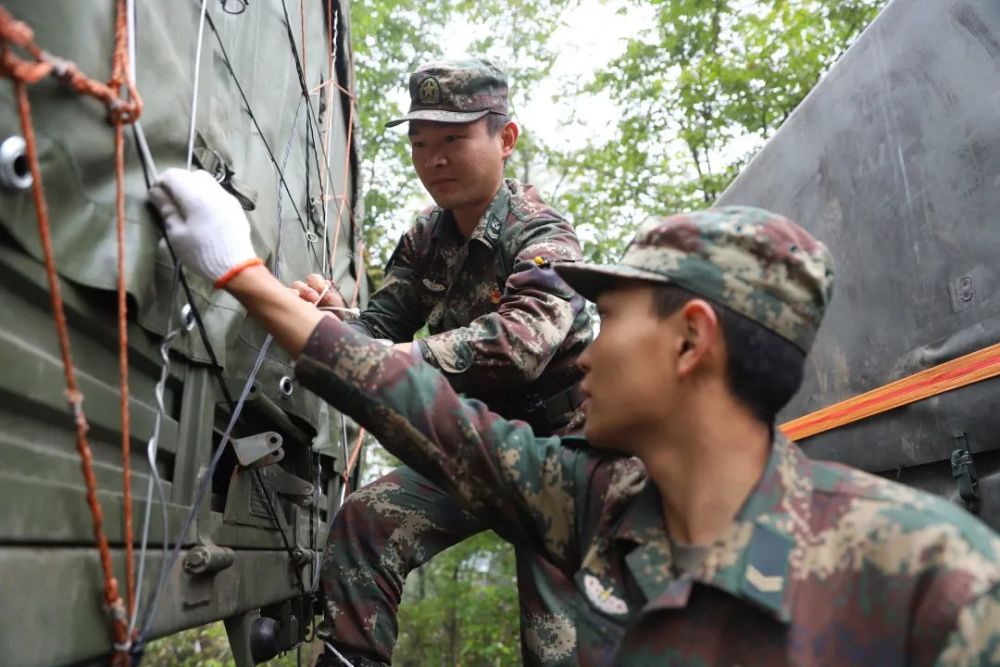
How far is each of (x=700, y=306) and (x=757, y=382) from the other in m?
0.16

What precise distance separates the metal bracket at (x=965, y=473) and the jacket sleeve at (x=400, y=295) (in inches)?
62.0

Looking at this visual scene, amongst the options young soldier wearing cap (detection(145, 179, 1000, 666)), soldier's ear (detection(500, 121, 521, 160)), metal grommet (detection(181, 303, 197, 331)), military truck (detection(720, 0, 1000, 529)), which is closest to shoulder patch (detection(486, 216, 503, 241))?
soldier's ear (detection(500, 121, 521, 160))

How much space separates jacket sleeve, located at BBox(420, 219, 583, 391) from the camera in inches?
77.4

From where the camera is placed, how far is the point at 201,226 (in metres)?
1.47

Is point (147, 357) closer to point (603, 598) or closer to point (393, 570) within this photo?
point (393, 570)

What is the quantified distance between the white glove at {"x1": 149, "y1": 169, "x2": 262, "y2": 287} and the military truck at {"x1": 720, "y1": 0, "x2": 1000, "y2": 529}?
5.67ft

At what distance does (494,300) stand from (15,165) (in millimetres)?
1495

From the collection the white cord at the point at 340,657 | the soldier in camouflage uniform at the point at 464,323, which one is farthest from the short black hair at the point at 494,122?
the white cord at the point at 340,657

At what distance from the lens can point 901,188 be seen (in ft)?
8.11

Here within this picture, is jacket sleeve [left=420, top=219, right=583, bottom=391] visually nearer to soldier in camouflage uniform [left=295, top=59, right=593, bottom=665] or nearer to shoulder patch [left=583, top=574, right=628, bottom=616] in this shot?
soldier in camouflage uniform [left=295, top=59, right=593, bottom=665]

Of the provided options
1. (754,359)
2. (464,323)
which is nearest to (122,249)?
(754,359)

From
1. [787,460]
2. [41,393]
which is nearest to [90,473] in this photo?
[41,393]

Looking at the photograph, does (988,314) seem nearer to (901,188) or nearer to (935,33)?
→ (901,188)

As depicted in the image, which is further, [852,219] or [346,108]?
[346,108]
